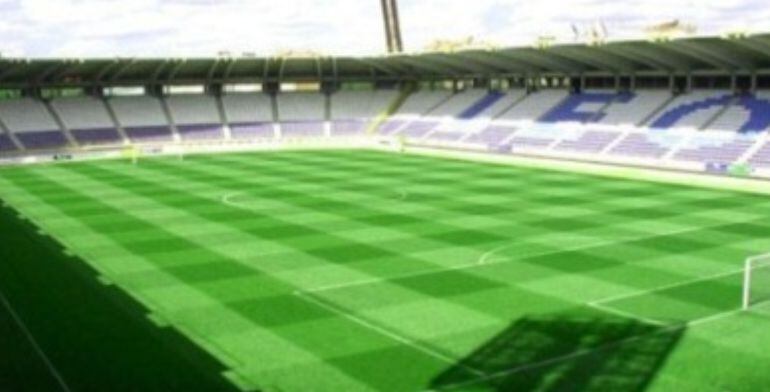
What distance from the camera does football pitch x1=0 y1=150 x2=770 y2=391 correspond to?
15039mm

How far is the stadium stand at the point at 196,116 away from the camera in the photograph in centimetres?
6569

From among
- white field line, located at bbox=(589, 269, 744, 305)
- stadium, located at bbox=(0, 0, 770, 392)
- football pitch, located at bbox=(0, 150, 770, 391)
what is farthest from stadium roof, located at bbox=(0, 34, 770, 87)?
white field line, located at bbox=(589, 269, 744, 305)

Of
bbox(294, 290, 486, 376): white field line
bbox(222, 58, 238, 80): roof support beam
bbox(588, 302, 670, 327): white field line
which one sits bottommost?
bbox(588, 302, 670, 327): white field line

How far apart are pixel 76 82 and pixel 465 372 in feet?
192

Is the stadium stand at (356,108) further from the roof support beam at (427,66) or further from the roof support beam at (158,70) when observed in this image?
the roof support beam at (158,70)

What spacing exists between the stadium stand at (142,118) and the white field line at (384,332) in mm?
47485

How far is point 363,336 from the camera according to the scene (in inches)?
666

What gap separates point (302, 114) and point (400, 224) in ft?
143

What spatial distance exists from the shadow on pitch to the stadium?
0.07 m

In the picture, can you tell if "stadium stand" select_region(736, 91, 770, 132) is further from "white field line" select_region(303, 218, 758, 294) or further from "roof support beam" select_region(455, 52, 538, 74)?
"white field line" select_region(303, 218, 758, 294)

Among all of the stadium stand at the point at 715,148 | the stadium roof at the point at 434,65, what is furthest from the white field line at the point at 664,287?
the stadium stand at the point at 715,148

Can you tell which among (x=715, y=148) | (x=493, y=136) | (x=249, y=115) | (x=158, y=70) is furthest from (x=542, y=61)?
(x=158, y=70)

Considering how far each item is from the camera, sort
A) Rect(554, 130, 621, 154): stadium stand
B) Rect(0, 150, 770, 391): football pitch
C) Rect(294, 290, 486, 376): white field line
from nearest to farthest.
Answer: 1. Rect(0, 150, 770, 391): football pitch
2. Rect(294, 290, 486, 376): white field line
3. Rect(554, 130, 621, 154): stadium stand

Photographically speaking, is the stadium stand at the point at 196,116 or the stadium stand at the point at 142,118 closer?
the stadium stand at the point at 142,118
